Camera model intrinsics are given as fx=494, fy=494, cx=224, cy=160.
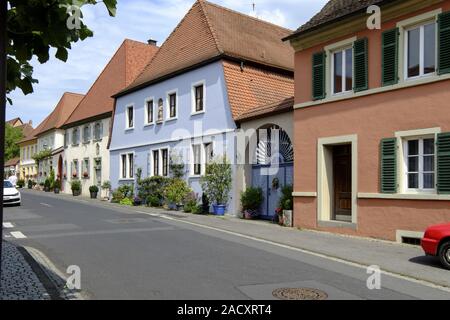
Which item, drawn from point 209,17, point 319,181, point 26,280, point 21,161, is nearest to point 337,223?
point 319,181

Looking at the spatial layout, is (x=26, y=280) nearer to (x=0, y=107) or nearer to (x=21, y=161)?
(x=0, y=107)

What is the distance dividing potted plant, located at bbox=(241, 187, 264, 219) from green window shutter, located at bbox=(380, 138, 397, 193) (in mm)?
6678

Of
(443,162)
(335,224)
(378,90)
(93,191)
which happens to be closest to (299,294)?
(443,162)

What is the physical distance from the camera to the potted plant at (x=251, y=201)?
19281 millimetres

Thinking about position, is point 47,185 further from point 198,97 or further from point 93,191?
point 198,97

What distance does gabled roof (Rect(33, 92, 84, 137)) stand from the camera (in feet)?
167

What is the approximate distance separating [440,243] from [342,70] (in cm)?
715

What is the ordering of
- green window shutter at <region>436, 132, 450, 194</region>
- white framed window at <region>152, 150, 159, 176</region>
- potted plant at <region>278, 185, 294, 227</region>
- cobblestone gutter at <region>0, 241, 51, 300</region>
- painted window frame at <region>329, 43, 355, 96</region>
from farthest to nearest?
1. white framed window at <region>152, 150, 159, 176</region>
2. potted plant at <region>278, 185, 294, 227</region>
3. painted window frame at <region>329, 43, 355, 96</region>
4. green window shutter at <region>436, 132, 450, 194</region>
5. cobblestone gutter at <region>0, 241, 51, 300</region>

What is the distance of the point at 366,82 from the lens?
45.9ft

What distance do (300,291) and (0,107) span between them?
17.2ft

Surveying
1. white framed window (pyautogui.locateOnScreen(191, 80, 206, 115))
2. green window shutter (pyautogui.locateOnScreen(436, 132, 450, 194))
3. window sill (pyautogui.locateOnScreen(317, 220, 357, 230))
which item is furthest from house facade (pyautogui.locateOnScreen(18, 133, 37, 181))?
green window shutter (pyautogui.locateOnScreen(436, 132, 450, 194))

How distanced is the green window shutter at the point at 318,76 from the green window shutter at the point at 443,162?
4293mm

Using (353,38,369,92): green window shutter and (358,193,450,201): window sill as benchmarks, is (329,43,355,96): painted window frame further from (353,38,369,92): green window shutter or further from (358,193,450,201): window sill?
(358,193,450,201): window sill

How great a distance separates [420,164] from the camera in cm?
1272
